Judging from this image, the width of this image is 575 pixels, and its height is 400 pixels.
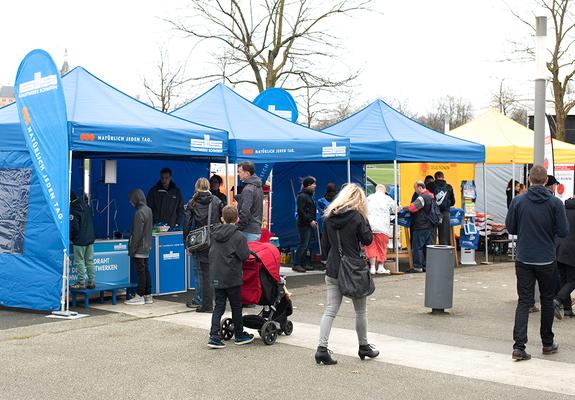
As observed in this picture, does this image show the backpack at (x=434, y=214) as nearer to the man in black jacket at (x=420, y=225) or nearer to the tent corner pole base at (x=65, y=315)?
the man in black jacket at (x=420, y=225)

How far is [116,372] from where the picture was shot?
23.8 ft

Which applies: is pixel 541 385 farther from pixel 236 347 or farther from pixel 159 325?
pixel 159 325

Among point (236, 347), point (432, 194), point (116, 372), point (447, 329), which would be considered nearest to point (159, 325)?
point (236, 347)

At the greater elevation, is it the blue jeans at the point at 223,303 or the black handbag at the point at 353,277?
the black handbag at the point at 353,277

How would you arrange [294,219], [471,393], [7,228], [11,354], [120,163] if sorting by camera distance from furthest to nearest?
[294,219], [120,163], [7,228], [11,354], [471,393]

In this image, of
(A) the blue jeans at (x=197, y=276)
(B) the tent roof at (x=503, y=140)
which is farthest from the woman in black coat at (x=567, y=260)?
(B) the tent roof at (x=503, y=140)

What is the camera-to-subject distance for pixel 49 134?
32.8ft

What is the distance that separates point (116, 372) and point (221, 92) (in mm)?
8178

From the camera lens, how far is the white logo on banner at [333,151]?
1356 centimetres

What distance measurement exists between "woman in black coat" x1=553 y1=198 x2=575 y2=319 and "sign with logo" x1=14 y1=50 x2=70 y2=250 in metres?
6.42

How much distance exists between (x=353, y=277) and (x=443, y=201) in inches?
371

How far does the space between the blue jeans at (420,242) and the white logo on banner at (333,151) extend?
115 inches

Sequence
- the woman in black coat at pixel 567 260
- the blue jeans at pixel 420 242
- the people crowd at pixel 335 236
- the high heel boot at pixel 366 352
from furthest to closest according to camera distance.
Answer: the blue jeans at pixel 420 242
the woman in black coat at pixel 567 260
the high heel boot at pixel 366 352
the people crowd at pixel 335 236

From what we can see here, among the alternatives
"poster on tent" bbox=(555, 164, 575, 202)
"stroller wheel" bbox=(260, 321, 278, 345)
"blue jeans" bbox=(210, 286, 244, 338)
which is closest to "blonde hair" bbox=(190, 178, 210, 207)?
"blue jeans" bbox=(210, 286, 244, 338)
